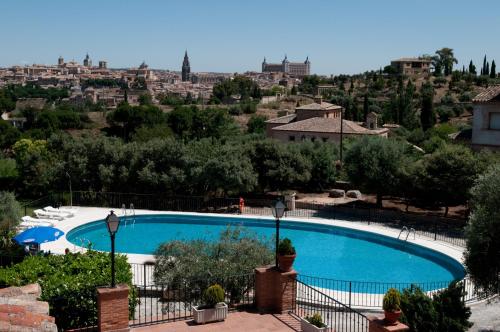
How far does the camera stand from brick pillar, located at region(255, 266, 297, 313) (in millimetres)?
12359

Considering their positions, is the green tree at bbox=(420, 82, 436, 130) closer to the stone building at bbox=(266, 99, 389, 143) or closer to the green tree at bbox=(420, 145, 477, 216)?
the stone building at bbox=(266, 99, 389, 143)

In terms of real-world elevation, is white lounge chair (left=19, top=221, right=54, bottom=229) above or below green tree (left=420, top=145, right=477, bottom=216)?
below

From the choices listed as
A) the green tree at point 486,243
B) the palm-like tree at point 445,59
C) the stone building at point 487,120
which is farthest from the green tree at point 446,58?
the green tree at point 486,243

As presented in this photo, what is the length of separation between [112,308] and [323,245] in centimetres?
1455

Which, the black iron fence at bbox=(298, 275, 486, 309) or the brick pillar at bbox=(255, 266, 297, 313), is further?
the black iron fence at bbox=(298, 275, 486, 309)

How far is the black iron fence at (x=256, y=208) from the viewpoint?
25828 millimetres

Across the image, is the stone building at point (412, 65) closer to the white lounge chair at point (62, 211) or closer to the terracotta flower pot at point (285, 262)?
the white lounge chair at point (62, 211)

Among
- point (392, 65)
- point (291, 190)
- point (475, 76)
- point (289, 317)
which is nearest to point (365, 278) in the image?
point (289, 317)

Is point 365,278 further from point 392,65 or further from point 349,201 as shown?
point 392,65

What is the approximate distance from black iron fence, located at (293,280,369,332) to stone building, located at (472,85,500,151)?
20.6m

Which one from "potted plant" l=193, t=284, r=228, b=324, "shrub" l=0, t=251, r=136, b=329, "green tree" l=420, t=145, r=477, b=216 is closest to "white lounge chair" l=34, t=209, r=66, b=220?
"shrub" l=0, t=251, r=136, b=329

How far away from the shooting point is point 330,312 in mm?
14461

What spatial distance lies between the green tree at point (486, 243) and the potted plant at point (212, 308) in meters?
6.07

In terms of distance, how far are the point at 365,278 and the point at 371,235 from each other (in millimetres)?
4677
